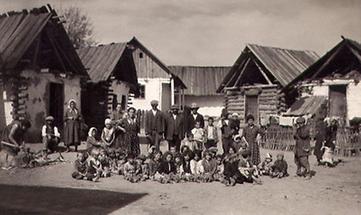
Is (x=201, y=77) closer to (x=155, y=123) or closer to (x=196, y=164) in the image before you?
(x=155, y=123)

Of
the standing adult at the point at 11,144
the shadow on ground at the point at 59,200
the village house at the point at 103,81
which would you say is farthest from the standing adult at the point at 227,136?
the village house at the point at 103,81

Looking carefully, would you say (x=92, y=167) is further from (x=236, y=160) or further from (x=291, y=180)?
(x=291, y=180)

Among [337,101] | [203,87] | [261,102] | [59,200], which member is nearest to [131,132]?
[59,200]

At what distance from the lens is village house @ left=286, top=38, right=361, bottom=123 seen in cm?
1288

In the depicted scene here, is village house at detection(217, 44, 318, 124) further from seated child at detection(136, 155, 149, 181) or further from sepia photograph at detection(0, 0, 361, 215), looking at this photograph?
seated child at detection(136, 155, 149, 181)

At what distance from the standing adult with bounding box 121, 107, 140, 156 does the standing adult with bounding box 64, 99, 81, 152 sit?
171 centimetres

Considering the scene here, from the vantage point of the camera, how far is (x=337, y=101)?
44.2ft

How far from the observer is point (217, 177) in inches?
300

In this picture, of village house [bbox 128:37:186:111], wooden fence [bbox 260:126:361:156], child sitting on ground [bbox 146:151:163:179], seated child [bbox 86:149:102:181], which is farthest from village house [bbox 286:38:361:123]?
village house [bbox 128:37:186:111]

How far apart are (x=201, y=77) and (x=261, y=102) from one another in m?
13.0

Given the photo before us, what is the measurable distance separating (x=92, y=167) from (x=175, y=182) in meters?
1.31

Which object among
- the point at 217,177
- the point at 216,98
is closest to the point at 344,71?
the point at 217,177

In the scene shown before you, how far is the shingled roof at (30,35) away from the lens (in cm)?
1073

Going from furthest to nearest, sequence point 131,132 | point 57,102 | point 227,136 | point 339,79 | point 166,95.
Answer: point 166,95
point 339,79
point 57,102
point 131,132
point 227,136
